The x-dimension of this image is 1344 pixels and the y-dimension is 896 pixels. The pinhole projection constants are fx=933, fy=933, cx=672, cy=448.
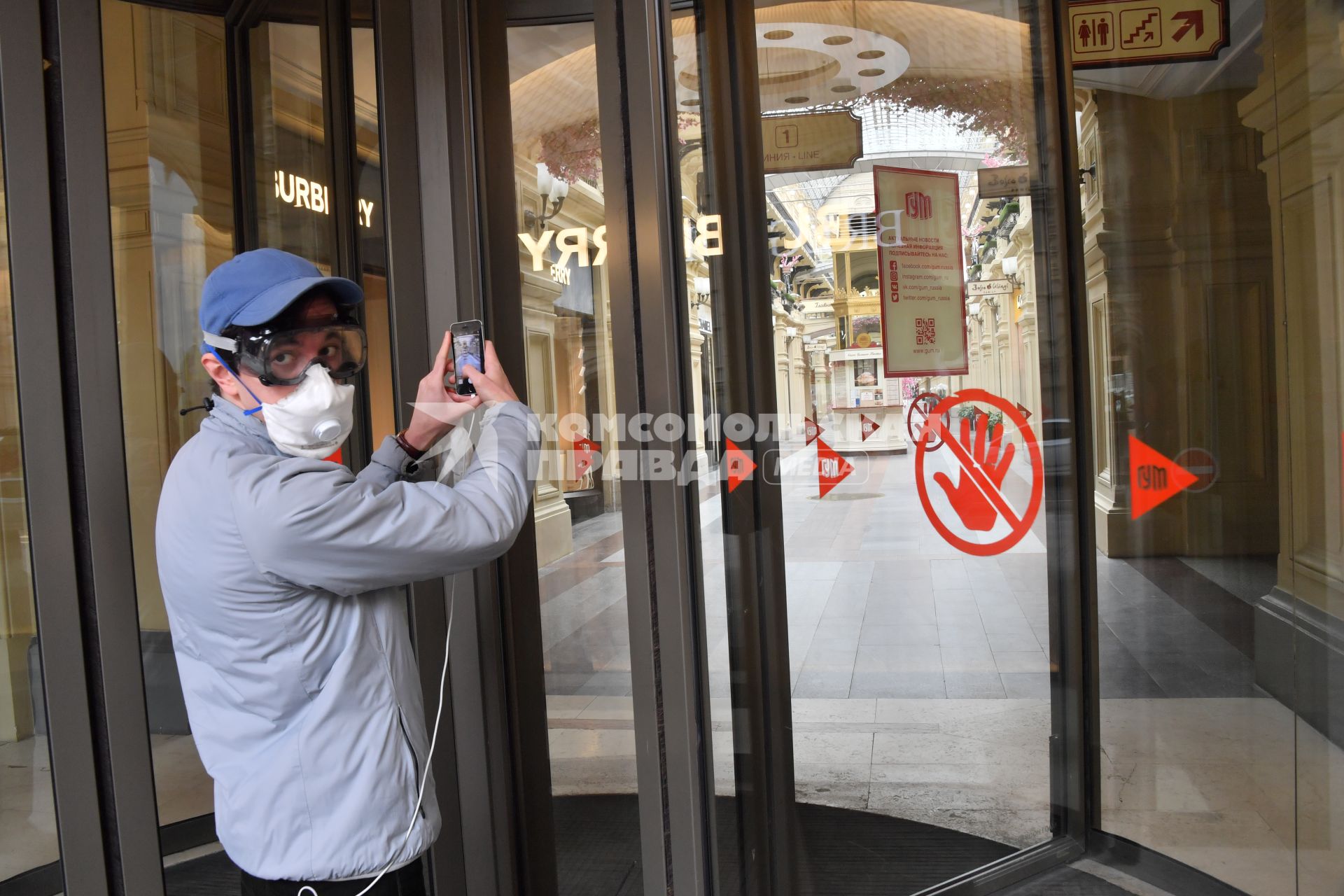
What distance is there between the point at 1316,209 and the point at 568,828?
82.0 inches

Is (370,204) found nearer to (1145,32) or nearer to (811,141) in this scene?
Answer: (811,141)

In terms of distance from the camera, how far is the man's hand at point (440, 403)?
1.36m

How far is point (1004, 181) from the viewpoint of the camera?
231 centimetres

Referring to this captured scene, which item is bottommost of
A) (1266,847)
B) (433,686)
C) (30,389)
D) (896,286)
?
(1266,847)

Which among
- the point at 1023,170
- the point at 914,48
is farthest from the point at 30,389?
the point at 1023,170

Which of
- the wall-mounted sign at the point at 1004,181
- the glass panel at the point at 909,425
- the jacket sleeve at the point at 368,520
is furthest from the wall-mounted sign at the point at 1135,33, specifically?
the jacket sleeve at the point at 368,520

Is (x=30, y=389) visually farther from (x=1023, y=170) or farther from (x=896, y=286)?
(x=1023, y=170)

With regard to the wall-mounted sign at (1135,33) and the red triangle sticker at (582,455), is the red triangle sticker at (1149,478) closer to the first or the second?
the wall-mounted sign at (1135,33)

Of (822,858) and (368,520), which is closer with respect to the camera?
(368,520)

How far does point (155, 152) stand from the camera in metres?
2.51

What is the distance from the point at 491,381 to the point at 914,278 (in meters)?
1.19

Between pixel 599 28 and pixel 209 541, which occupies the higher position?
pixel 599 28

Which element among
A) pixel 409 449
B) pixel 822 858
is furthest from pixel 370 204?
pixel 822 858

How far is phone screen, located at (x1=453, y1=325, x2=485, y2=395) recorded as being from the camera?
1.35 meters
